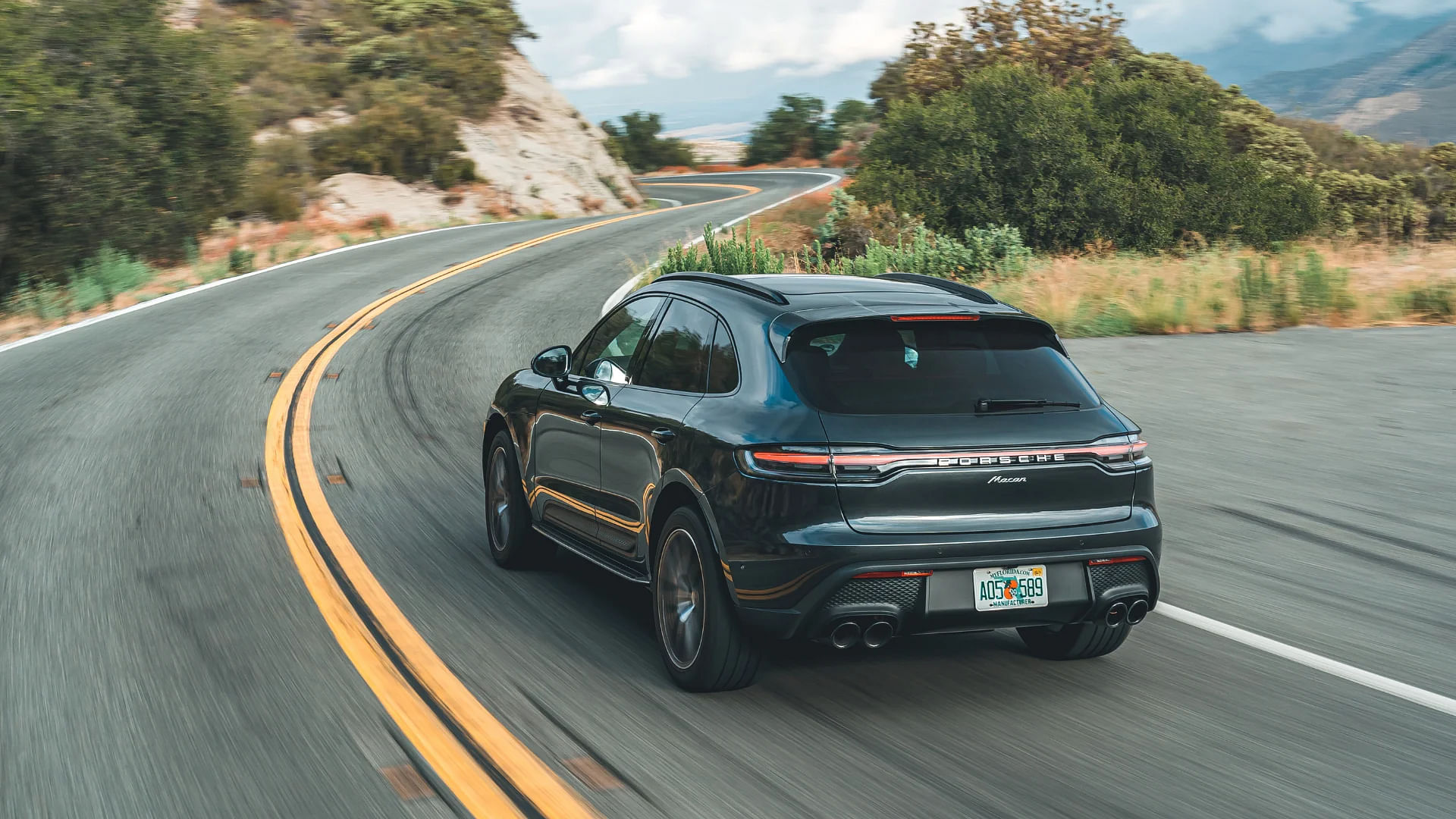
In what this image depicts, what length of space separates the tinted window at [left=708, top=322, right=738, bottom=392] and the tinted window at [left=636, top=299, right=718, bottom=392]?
0.04 m

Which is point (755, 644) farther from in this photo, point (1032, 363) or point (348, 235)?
point (348, 235)

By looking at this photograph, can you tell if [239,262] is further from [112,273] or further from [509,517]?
[509,517]

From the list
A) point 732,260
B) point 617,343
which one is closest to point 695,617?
point 617,343

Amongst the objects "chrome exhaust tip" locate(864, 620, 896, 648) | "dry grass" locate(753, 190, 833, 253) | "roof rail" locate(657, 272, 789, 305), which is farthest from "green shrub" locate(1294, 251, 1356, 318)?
"chrome exhaust tip" locate(864, 620, 896, 648)

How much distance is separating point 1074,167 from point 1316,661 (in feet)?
74.6

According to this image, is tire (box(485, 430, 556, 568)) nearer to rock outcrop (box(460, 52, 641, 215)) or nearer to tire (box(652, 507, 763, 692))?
tire (box(652, 507, 763, 692))

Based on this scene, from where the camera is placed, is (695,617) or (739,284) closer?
(695,617)

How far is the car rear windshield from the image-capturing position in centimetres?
480

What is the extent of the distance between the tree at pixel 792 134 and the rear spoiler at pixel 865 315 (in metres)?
73.4

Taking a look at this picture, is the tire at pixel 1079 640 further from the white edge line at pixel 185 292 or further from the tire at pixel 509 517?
the white edge line at pixel 185 292

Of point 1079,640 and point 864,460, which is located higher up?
point 864,460

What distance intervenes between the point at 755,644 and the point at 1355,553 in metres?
3.83

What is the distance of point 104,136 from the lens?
20.3 metres

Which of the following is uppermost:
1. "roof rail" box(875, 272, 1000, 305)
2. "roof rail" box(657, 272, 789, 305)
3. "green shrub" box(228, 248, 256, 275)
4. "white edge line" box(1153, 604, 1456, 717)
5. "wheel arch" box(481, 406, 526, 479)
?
"green shrub" box(228, 248, 256, 275)
